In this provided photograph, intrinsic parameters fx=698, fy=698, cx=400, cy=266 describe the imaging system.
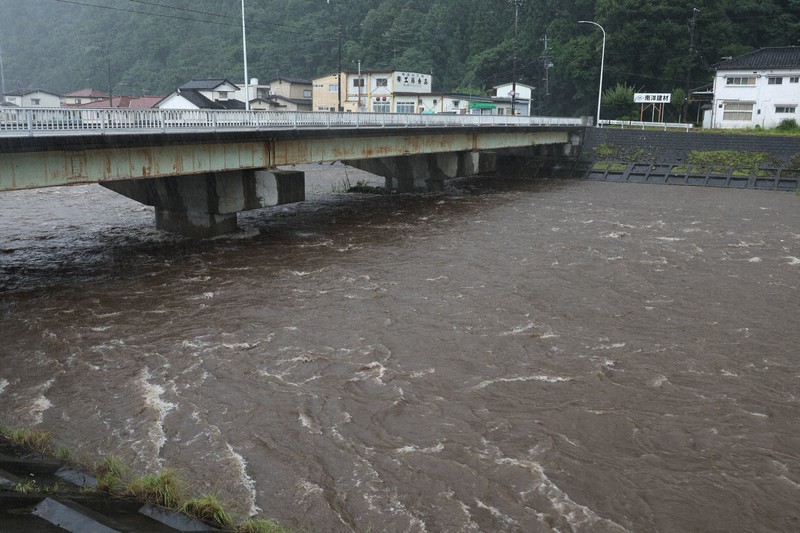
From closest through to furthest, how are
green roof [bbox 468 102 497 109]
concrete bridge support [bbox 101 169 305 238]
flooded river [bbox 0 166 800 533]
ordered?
1. flooded river [bbox 0 166 800 533]
2. concrete bridge support [bbox 101 169 305 238]
3. green roof [bbox 468 102 497 109]

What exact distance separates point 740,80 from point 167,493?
59.2 m

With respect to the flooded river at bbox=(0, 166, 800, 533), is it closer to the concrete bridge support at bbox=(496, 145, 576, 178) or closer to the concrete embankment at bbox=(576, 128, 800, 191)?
the concrete embankment at bbox=(576, 128, 800, 191)

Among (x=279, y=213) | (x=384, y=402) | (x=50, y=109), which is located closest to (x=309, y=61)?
(x=279, y=213)

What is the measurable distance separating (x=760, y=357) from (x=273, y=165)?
55.2ft

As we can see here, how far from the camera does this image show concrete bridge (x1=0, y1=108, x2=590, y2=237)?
56.0ft

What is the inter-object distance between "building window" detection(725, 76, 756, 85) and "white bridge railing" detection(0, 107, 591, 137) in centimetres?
3670

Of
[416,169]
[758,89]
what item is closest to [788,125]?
[758,89]

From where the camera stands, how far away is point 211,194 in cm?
2464

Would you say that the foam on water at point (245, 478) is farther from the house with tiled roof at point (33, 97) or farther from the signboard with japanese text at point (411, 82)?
the house with tiled roof at point (33, 97)

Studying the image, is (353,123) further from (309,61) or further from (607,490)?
(309,61)

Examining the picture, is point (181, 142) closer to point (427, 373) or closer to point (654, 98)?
point (427, 373)

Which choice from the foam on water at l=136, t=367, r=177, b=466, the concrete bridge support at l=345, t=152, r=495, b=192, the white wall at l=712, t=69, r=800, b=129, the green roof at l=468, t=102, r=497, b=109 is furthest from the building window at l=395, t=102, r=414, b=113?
the foam on water at l=136, t=367, r=177, b=466

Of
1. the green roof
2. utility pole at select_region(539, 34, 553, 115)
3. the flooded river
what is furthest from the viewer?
utility pole at select_region(539, 34, 553, 115)

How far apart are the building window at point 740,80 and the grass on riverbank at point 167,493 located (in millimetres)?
58307
